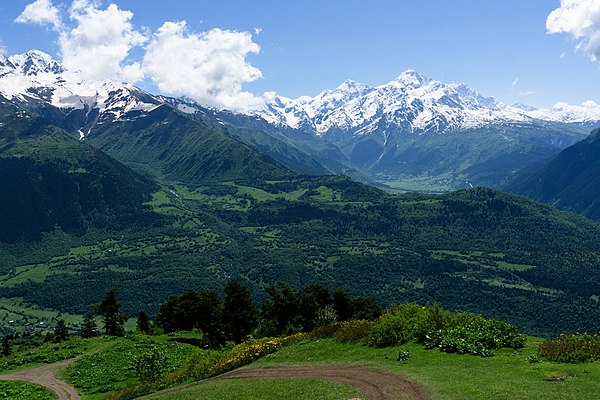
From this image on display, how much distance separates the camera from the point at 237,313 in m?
94.0

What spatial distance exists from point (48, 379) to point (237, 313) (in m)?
41.0

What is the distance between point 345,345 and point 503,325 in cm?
1531

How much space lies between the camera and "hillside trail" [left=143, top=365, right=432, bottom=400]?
30797mm

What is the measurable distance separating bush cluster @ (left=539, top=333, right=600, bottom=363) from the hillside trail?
10.4 metres

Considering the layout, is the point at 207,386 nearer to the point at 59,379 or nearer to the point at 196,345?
the point at 59,379

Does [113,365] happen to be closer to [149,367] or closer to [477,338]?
[149,367]

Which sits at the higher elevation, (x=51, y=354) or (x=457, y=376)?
(x=457, y=376)

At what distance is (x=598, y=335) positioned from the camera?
3725cm

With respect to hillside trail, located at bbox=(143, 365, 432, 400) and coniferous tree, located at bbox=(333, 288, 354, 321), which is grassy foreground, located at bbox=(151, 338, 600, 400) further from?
coniferous tree, located at bbox=(333, 288, 354, 321)

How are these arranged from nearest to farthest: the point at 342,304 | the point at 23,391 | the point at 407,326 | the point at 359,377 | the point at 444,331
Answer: the point at 359,377
the point at 444,331
the point at 407,326
the point at 23,391
the point at 342,304

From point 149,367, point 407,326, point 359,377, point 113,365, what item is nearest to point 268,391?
point 359,377

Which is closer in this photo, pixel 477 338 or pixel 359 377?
pixel 359 377

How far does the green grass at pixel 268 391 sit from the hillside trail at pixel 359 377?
1.21 m

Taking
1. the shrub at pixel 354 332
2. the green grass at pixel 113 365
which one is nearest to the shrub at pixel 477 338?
the shrub at pixel 354 332
